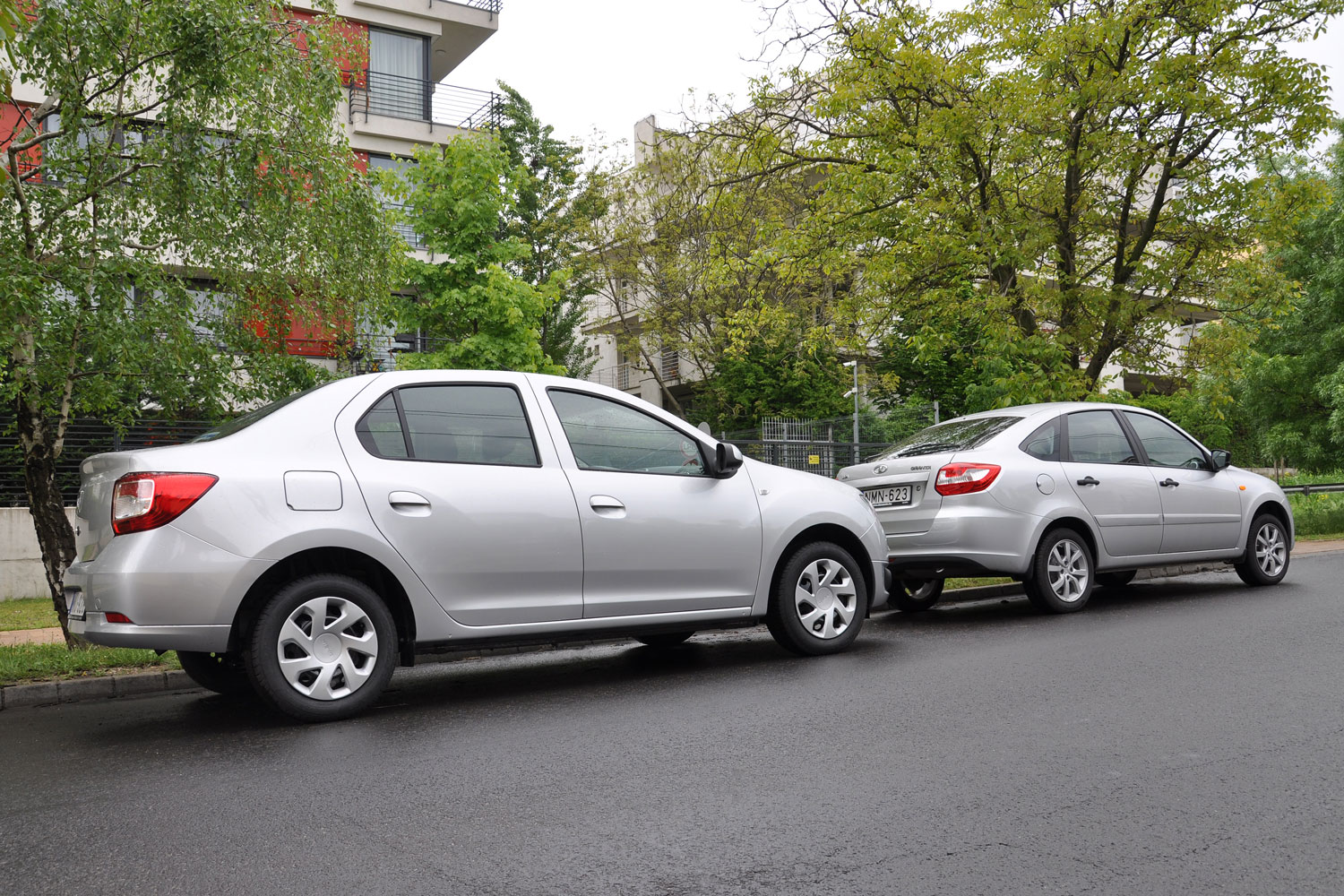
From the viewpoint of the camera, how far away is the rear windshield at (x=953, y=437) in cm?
961

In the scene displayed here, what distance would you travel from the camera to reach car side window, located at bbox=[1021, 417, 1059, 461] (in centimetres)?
949

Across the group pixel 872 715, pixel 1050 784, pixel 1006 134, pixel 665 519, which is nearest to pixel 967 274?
pixel 1006 134

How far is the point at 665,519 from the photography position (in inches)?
267

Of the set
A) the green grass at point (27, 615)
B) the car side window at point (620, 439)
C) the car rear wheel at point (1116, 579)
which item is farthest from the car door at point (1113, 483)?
the green grass at point (27, 615)

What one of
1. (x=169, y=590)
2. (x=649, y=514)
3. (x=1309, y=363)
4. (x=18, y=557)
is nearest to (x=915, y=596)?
(x=649, y=514)

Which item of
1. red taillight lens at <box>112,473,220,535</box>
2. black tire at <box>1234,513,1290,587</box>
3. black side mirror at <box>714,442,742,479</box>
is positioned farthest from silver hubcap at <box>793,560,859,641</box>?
black tire at <box>1234,513,1290,587</box>

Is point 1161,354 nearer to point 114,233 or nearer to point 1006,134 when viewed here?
point 1006,134

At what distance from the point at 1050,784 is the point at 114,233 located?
7300 millimetres

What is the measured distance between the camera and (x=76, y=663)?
23.9 feet

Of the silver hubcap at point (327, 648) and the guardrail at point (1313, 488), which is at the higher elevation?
the guardrail at point (1313, 488)

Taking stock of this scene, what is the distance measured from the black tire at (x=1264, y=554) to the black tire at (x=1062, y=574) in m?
2.43

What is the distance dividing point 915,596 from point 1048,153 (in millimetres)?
6672

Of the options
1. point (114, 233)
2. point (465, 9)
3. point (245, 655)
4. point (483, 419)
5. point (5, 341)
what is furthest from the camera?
point (465, 9)

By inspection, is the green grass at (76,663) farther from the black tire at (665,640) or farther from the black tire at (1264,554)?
the black tire at (1264,554)
